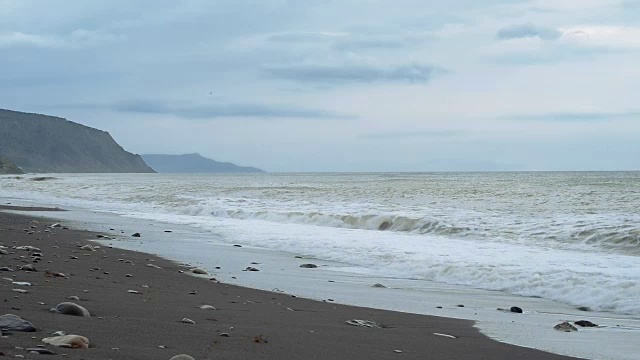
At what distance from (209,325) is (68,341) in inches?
70.6

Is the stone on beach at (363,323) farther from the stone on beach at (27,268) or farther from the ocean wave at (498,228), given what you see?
the ocean wave at (498,228)

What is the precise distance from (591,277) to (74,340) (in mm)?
7884

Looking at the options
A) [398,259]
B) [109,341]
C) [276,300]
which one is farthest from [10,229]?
[109,341]

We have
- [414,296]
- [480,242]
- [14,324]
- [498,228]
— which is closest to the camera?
[14,324]

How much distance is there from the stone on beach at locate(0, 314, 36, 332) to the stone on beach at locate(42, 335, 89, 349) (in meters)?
0.27

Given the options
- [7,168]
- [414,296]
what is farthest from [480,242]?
[7,168]

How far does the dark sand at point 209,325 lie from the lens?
4.75 m

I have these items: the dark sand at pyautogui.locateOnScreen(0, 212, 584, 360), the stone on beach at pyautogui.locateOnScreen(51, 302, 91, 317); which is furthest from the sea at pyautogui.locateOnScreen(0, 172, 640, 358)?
the stone on beach at pyautogui.locateOnScreen(51, 302, 91, 317)

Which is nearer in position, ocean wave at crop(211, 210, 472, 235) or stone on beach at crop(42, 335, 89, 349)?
stone on beach at crop(42, 335, 89, 349)

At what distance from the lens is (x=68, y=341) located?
4.21m

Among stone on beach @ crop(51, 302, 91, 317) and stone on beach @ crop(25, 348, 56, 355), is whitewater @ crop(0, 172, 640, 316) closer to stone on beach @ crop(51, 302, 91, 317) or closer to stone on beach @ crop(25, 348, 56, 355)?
stone on beach @ crop(51, 302, 91, 317)

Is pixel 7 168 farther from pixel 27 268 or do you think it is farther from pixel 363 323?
pixel 363 323

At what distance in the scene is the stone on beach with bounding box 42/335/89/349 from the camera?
418cm

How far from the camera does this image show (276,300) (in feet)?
27.4
